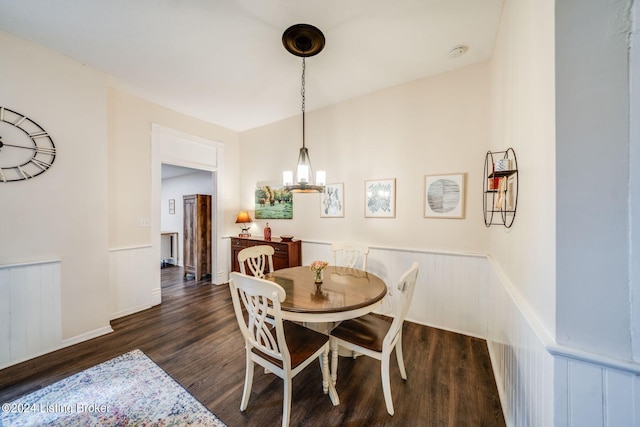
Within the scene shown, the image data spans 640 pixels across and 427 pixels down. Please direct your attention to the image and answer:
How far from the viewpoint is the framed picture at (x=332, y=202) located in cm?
338

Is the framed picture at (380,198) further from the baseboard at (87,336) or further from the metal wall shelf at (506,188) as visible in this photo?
the baseboard at (87,336)

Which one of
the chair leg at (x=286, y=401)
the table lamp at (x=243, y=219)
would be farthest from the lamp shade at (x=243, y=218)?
the chair leg at (x=286, y=401)

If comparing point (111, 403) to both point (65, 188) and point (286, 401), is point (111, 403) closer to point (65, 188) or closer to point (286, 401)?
point (286, 401)

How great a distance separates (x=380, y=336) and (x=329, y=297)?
49cm

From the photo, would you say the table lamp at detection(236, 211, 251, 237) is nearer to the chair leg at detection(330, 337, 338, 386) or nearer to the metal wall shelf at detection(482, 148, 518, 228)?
the chair leg at detection(330, 337, 338, 386)

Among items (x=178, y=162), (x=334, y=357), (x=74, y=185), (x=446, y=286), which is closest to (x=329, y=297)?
(x=334, y=357)

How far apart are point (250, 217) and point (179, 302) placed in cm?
183

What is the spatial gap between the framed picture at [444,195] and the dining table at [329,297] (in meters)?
1.21

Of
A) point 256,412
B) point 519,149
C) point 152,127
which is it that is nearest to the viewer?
point 519,149

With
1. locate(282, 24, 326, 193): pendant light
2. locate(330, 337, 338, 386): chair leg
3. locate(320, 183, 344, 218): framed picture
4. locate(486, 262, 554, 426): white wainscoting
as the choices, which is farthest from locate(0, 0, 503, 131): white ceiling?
locate(330, 337, 338, 386): chair leg

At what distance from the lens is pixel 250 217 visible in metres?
4.46

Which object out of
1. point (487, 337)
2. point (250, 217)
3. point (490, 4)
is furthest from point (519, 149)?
point (250, 217)

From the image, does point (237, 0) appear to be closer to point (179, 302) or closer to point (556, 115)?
point (556, 115)

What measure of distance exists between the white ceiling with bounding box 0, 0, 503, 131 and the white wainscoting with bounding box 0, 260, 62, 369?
220cm
